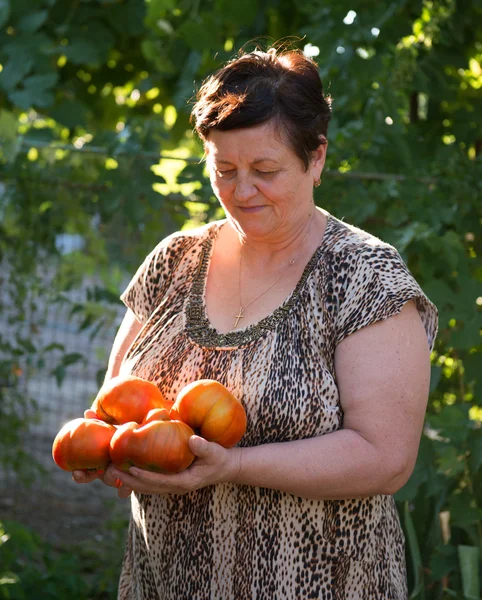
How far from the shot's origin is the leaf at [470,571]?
9.23 feet

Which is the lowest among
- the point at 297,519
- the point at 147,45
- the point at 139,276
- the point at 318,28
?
the point at 297,519

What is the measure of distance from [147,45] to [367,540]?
9.80 ft

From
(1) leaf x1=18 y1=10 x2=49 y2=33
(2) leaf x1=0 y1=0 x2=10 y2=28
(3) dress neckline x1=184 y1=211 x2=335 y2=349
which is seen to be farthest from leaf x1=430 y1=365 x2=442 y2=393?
(2) leaf x1=0 y1=0 x2=10 y2=28

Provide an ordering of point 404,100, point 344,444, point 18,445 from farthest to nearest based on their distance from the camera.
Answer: point 18,445 < point 404,100 < point 344,444

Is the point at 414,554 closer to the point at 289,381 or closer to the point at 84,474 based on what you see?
the point at 289,381

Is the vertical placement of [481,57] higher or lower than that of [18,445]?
higher

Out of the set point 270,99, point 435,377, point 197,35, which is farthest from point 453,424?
point 197,35

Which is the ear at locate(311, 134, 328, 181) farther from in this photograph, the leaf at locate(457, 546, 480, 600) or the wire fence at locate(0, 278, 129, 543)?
the wire fence at locate(0, 278, 129, 543)

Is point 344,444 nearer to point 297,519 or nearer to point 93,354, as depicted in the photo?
point 297,519

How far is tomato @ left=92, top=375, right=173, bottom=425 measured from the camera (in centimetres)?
192

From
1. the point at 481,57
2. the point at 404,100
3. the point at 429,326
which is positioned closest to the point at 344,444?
the point at 429,326

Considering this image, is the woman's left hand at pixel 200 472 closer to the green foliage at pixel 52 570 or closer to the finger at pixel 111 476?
the finger at pixel 111 476

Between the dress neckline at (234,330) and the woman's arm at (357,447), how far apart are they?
207mm

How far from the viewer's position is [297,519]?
192 centimetres
